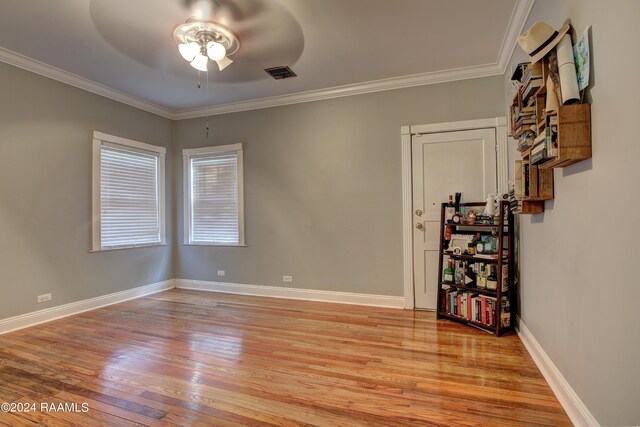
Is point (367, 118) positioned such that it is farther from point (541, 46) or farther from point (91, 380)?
point (91, 380)

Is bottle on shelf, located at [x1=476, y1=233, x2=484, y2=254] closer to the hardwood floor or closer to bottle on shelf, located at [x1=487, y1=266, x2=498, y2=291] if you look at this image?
bottle on shelf, located at [x1=487, y1=266, x2=498, y2=291]

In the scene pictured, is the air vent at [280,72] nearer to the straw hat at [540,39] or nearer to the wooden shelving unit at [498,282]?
the wooden shelving unit at [498,282]

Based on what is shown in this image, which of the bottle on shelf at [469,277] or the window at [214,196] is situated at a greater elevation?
the window at [214,196]

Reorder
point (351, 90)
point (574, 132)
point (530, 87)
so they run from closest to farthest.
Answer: point (574, 132) → point (530, 87) → point (351, 90)

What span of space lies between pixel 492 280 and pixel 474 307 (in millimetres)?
325

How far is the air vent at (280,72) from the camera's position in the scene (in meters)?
3.64

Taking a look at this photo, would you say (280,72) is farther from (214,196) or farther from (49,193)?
(49,193)

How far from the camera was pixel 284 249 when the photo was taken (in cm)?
451

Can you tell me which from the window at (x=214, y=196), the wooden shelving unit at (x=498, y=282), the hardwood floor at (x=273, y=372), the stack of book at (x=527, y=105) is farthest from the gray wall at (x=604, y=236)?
the window at (x=214, y=196)

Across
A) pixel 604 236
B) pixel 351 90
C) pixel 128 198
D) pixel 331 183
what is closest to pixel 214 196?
pixel 128 198

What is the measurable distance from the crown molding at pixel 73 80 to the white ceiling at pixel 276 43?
1 centimetres

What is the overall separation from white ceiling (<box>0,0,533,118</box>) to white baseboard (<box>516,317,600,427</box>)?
2.58 meters

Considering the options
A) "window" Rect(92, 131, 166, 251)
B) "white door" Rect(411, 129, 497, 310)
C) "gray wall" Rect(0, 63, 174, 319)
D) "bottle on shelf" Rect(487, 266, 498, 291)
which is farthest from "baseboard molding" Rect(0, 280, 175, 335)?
"bottle on shelf" Rect(487, 266, 498, 291)

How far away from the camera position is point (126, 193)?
4.48 meters
